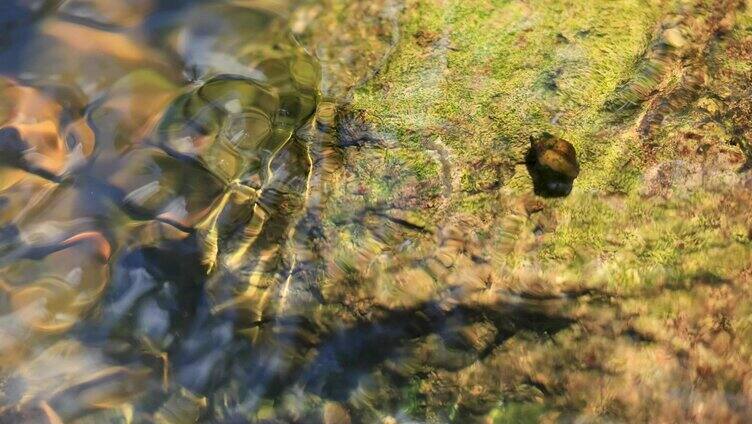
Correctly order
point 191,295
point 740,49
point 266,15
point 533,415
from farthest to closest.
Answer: point 266,15, point 191,295, point 740,49, point 533,415

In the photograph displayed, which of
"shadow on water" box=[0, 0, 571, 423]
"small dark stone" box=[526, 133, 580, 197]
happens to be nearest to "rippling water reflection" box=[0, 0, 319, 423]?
"shadow on water" box=[0, 0, 571, 423]

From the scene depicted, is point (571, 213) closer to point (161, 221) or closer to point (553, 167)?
point (553, 167)

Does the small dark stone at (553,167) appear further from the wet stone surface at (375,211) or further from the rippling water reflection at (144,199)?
the rippling water reflection at (144,199)

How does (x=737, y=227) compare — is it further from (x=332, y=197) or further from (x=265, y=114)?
(x=265, y=114)

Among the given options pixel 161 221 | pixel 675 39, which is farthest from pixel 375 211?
pixel 675 39

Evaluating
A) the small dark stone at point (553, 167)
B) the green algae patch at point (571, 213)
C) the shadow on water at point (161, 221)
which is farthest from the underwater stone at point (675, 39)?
the shadow on water at point (161, 221)

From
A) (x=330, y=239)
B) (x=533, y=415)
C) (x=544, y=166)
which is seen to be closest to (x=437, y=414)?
(x=533, y=415)

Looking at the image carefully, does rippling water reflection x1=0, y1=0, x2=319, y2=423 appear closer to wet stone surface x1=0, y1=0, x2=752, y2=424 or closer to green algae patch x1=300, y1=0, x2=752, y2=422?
wet stone surface x1=0, y1=0, x2=752, y2=424
